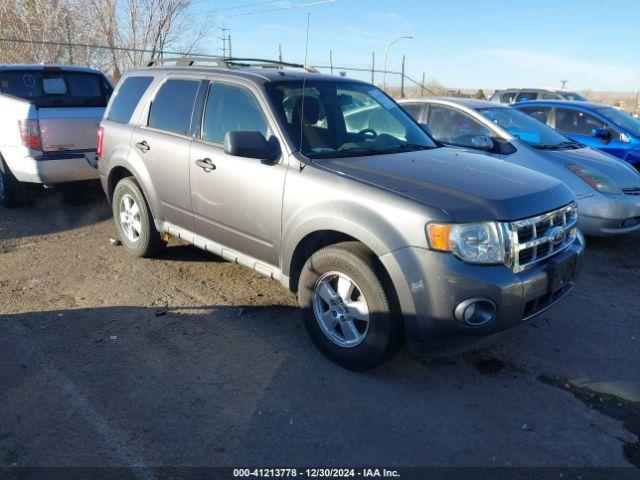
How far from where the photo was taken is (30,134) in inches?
254

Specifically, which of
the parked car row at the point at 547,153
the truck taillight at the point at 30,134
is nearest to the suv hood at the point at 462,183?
the parked car row at the point at 547,153

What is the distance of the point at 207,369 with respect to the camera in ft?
11.6

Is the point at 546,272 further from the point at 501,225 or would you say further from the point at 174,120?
the point at 174,120

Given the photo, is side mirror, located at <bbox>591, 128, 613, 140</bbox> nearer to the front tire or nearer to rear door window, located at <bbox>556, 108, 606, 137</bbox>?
rear door window, located at <bbox>556, 108, 606, 137</bbox>

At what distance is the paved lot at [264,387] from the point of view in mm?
2789

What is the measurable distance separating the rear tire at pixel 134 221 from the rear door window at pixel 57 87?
268 cm

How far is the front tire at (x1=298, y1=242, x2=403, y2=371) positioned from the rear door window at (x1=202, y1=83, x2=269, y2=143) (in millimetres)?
1157

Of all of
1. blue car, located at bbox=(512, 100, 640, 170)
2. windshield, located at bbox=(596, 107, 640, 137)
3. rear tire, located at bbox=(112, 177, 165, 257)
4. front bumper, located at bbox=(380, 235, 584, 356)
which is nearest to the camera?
front bumper, located at bbox=(380, 235, 584, 356)

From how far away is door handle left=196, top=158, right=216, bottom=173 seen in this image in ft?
13.9

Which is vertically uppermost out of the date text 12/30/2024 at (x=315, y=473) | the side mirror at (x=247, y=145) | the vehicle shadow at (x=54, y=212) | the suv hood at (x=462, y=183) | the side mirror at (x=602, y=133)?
the side mirror at (x=247, y=145)

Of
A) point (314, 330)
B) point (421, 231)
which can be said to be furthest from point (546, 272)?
point (314, 330)

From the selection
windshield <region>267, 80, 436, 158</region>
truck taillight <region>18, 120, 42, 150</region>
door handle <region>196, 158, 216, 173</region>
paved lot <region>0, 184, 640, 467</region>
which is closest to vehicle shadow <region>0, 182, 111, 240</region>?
truck taillight <region>18, 120, 42, 150</region>

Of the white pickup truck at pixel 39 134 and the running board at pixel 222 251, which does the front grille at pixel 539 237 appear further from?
the white pickup truck at pixel 39 134

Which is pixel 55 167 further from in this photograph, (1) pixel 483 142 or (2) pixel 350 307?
(1) pixel 483 142
